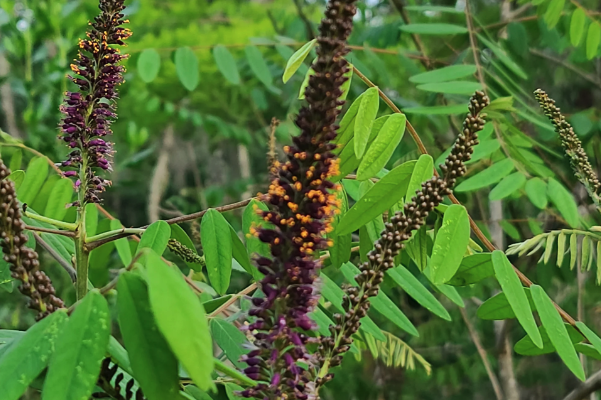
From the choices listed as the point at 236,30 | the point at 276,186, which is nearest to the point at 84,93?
the point at 276,186

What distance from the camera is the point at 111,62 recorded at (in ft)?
1.77

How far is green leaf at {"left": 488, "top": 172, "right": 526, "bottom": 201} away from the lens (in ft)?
3.35

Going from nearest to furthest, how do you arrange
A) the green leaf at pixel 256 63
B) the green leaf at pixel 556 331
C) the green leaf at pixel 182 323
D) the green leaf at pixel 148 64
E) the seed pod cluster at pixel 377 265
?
the green leaf at pixel 182 323 < the seed pod cluster at pixel 377 265 < the green leaf at pixel 556 331 < the green leaf at pixel 148 64 < the green leaf at pixel 256 63

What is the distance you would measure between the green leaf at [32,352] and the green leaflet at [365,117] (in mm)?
346

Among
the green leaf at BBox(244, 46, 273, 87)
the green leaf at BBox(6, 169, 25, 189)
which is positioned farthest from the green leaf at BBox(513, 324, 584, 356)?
the green leaf at BBox(244, 46, 273, 87)

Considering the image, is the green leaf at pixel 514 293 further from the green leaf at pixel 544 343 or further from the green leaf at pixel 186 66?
the green leaf at pixel 186 66

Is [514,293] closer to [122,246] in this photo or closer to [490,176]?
[490,176]

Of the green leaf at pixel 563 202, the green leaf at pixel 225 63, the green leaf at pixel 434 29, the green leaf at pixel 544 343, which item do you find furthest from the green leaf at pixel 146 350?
the green leaf at pixel 225 63

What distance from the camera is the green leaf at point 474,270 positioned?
0.62m

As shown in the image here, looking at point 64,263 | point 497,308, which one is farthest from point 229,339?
point 497,308

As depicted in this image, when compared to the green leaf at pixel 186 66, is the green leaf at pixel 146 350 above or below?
below

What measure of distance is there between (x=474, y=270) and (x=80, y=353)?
437 mm

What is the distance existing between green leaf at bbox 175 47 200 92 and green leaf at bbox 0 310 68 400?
1123 mm

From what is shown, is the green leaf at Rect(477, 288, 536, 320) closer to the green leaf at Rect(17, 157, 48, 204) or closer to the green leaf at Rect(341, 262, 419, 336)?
the green leaf at Rect(341, 262, 419, 336)
